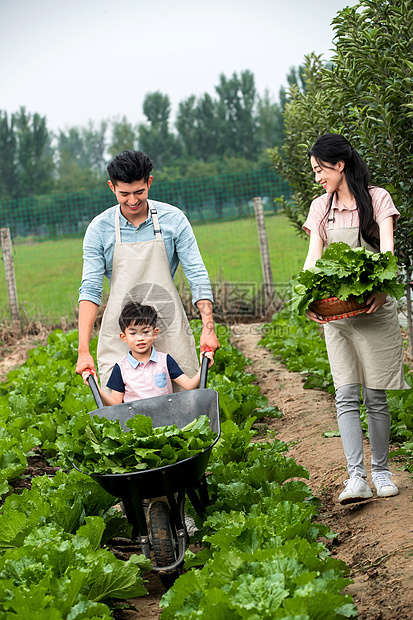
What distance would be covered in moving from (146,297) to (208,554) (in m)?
1.50

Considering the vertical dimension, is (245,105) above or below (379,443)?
above

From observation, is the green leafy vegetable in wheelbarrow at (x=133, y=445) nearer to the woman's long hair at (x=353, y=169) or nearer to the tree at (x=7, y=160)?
the woman's long hair at (x=353, y=169)

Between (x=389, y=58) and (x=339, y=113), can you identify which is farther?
(x=339, y=113)

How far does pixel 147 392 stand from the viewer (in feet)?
12.0

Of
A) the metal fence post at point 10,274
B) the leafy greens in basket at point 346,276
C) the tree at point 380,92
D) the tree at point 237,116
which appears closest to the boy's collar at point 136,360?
the leafy greens in basket at point 346,276

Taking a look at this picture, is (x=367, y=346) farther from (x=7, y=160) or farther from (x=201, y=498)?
(x=7, y=160)

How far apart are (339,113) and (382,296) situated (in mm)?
2936

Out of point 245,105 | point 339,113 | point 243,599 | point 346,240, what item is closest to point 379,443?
point 346,240

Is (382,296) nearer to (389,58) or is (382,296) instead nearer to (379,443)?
(379,443)

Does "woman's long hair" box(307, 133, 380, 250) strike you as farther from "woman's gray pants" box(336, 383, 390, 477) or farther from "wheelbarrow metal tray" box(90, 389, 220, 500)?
"wheelbarrow metal tray" box(90, 389, 220, 500)

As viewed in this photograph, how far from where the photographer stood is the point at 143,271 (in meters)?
3.83

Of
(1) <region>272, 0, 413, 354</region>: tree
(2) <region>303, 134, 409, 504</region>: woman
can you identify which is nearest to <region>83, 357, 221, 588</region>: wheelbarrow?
(2) <region>303, 134, 409, 504</region>: woman

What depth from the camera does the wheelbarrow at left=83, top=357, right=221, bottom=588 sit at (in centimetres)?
284

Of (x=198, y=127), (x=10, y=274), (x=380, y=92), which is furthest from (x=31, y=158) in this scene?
(x=380, y=92)
